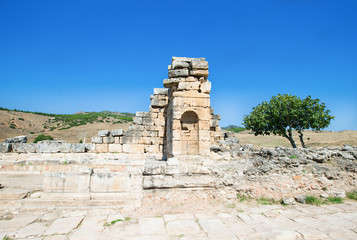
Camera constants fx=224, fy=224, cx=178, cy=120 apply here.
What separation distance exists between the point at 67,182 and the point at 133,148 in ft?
18.0

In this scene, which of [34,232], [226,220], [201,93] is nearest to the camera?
[34,232]

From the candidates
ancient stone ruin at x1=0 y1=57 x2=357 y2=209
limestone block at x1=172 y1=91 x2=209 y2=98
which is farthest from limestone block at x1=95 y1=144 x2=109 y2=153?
limestone block at x1=172 y1=91 x2=209 y2=98

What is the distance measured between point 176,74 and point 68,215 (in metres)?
5.62

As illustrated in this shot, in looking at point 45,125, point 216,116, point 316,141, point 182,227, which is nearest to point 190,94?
point 216,116

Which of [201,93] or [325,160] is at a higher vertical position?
[201,93]

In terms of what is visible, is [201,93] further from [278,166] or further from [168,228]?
[168,228]

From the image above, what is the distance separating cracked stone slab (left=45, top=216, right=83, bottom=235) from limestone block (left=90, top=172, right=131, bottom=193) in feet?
3.19

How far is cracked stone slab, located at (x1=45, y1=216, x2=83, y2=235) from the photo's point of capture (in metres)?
3.70

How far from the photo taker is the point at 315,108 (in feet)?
63.1

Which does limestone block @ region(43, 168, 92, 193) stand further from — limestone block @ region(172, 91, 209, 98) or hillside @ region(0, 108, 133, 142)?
hillside @ region(0, 108, 133, 142)

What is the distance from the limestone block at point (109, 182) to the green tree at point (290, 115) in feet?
55.4

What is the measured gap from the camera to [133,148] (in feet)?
34.9

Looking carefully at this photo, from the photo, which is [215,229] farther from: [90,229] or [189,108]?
[189,108]

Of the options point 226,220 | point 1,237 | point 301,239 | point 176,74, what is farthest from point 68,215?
point 176,74
